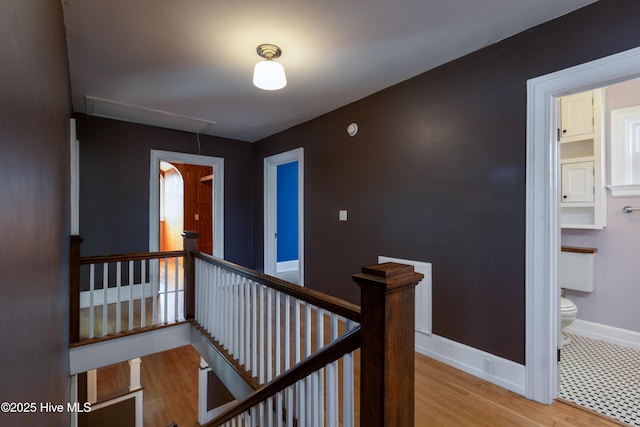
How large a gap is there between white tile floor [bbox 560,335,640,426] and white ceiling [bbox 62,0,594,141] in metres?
2.40

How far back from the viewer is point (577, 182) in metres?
2.96

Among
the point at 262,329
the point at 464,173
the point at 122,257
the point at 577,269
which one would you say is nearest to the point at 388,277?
the point at 262,329

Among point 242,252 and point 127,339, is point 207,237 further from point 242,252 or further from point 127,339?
point 127,339

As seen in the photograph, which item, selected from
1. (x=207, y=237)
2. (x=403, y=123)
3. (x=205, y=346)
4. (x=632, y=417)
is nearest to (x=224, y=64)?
(x=403, y=123)

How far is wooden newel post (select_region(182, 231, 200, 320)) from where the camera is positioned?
3.07 meters

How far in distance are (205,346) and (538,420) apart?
2555 mm

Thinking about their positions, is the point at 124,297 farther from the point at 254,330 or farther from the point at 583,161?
the point at 583,161

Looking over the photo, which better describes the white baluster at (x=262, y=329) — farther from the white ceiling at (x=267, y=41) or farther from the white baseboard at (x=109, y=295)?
the white baseboard at (x=109, y=295)

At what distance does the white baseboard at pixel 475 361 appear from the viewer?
1.93 meters

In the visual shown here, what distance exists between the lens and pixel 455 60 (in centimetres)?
227

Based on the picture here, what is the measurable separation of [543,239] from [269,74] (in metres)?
2.06

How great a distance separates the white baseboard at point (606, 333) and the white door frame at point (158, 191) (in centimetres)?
440

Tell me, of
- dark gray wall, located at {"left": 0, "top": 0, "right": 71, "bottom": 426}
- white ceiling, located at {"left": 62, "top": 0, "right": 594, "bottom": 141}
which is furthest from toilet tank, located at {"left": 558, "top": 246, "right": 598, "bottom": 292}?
dark gray wall, located at {"left": 0, "top": 0, "right": 71, "bottom": 426}

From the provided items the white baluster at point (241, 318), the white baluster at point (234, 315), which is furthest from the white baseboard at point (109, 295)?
the white baluster at point (241, 318)
